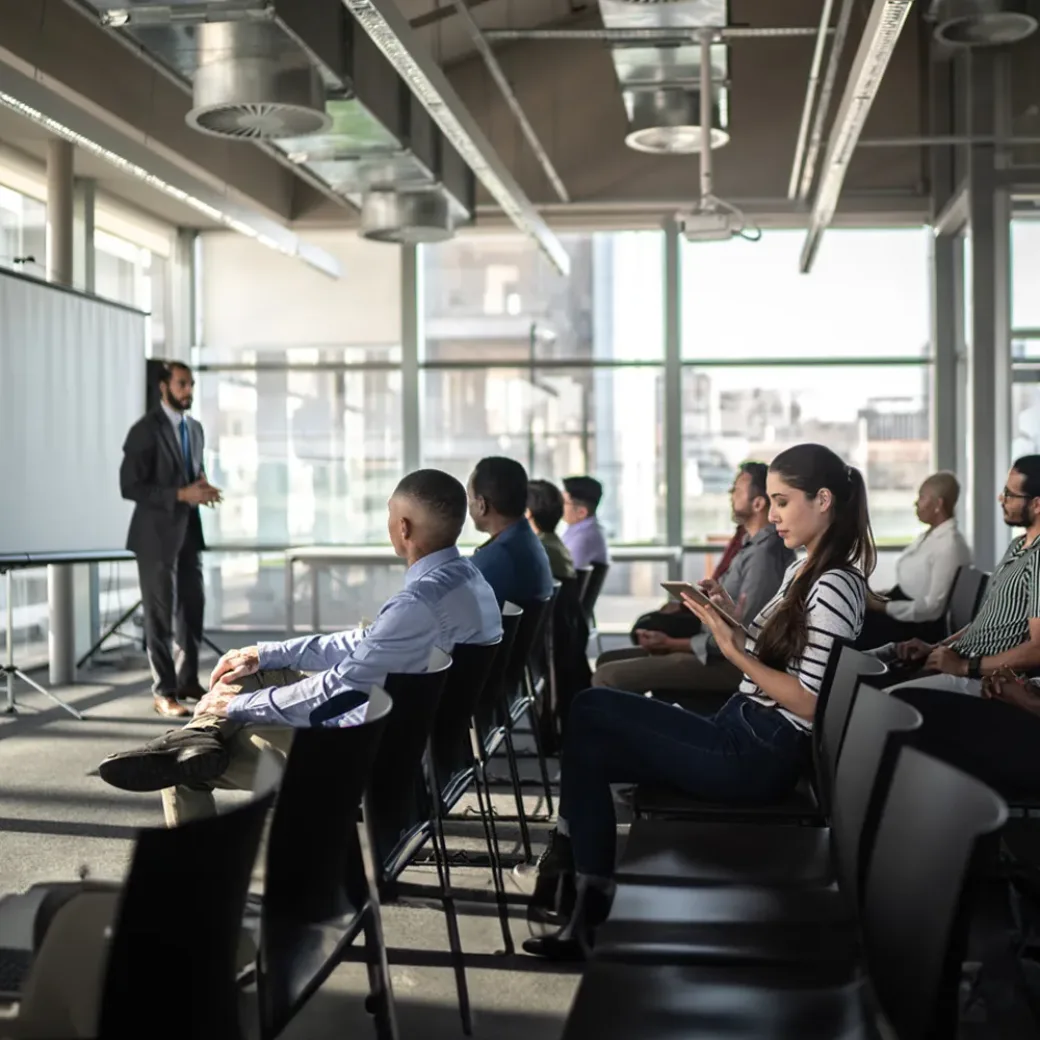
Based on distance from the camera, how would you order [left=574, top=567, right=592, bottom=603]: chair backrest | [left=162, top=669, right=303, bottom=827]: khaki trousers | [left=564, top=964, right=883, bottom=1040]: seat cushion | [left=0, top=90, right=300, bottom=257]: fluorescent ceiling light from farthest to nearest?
[left=574, top=567, right=592, bottom=603]: chair backrest
[left=0, top=90, right=300, bottom=257]: fluorescent ceiling light
[left=162, top=669, right=303, bottom=827]: khaki trousers
[left=564, top=964, right=883, bottom=1040]: seat cushion

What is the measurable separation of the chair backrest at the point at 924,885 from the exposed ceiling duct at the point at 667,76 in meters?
5.37

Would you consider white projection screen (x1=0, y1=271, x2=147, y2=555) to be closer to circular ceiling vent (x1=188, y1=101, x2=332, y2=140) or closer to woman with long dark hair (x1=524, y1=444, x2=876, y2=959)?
circular ceiling vent (x1=188, y1=101, x2=332, y2=140)

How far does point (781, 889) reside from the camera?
236cm

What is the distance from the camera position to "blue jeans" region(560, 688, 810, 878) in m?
2.93

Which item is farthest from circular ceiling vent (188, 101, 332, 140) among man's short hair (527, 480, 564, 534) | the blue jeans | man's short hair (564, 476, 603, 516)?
the blue jeans

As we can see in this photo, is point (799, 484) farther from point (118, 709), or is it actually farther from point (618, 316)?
point (618, 316)

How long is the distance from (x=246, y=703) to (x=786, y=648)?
120 cm

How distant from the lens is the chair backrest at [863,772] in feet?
5.61

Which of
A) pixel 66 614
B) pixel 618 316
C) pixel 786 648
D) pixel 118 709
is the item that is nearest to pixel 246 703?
pixel 786 648

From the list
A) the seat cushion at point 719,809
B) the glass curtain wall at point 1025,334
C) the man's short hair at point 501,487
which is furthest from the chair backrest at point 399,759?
the glass curtain wall at point 1025,334

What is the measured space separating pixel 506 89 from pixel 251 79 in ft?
8.68

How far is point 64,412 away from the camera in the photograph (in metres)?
7.89

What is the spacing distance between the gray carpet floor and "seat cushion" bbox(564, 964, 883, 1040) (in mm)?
581

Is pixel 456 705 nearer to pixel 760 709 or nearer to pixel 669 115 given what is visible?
pixel 760 709
